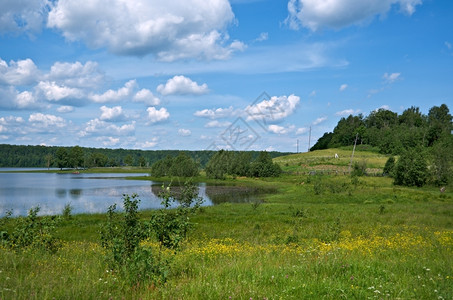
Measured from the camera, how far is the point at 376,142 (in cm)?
13512

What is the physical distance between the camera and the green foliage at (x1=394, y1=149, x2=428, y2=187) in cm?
5425

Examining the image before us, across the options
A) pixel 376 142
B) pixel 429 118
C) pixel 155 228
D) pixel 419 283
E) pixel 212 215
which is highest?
pixel 429 118

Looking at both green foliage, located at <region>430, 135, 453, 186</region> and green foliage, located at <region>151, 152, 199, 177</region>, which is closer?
green foliage, located at <region>430, 135, 453, 186</region>

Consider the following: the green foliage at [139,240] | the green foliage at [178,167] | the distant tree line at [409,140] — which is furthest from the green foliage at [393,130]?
the green foliage at [139,240]

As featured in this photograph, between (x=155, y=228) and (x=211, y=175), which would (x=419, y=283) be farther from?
(x=211, y=175)

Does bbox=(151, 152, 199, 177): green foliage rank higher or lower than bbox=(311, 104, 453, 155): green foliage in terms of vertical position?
lower

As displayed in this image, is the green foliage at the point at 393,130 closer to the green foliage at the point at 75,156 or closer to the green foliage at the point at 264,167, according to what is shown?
the green foliage at the point at 264,167

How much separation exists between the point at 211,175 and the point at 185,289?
87746mm

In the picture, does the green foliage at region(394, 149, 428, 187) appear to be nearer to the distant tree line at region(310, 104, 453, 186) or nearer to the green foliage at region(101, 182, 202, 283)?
the distant tree line at region(310, 104, 453, 186)

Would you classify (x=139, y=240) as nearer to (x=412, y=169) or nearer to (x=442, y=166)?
(x=412, y=169)

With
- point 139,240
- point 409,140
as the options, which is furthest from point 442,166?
point 409,140

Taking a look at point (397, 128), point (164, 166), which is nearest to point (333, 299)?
point (164, 166)

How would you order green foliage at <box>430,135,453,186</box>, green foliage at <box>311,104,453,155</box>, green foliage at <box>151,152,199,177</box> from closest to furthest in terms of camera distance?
green foliage at <box>430,135,453,186</box>, green foliage at <box>151,152,199,177</box>, green foliage at <box>311,104,453,155</box>

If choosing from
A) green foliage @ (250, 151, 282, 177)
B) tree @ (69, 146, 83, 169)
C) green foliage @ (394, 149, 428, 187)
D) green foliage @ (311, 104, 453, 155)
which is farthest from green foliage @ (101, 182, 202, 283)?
tree @ (69, 146, 83, 169)
